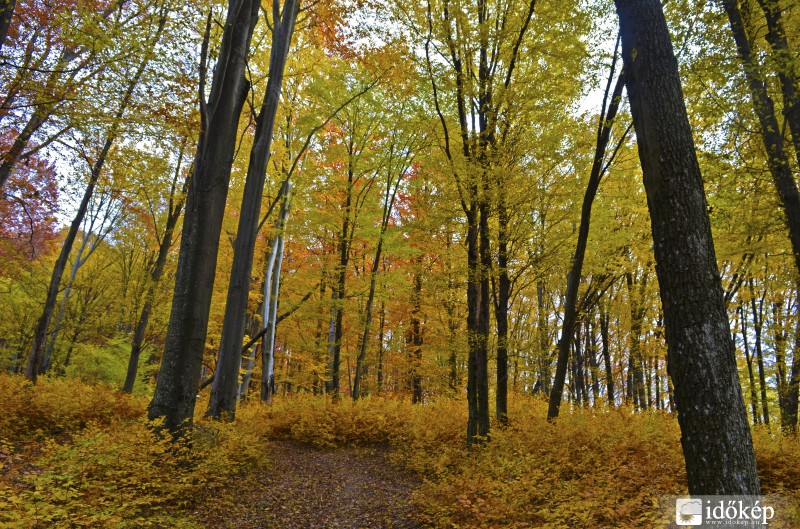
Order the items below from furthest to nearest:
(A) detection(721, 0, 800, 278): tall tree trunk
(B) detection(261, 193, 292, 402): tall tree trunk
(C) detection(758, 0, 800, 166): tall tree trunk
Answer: (B) detection(261, 193, 292, 402): tall tree trunk < (A) detection(721, 0, 800, 278): tall tree trunk < (C) detection(758, 0, 800, 166): tall tree trunk

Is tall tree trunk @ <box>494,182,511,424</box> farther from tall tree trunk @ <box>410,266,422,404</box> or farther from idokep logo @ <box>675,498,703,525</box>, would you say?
tall tree trunk @ <box>410,266,422,404</box>

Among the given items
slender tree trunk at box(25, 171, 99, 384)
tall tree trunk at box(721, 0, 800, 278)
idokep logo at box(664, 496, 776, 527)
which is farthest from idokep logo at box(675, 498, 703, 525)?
slender tree trunk at box(25, 171, 99, 384)

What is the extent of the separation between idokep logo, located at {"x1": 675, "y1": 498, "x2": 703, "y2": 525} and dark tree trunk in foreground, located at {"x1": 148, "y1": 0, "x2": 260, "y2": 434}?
258 inches

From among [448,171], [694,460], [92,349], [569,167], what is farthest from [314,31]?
[92,349]

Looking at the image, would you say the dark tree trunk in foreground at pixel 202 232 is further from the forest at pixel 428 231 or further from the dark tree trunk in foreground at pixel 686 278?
the dark tree trunk in foreground at pixel 686 278

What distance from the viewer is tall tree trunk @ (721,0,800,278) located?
657cm

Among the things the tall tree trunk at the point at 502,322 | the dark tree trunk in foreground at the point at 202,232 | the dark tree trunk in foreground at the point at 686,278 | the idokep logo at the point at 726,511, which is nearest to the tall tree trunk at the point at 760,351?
the tall tree trunk at the point at 502,322

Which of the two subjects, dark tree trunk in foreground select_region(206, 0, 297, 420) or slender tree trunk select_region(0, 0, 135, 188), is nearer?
slender tree trunk select_region(0, 0, 135, 188)

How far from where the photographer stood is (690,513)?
3.10 meters

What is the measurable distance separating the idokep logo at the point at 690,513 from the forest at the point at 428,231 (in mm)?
53

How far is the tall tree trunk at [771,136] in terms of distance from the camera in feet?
21.5

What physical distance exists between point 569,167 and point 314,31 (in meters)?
8.19

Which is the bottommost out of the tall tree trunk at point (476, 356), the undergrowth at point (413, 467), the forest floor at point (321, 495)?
the forest floor at point (321, 495)

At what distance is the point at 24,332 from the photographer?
1748 cm
